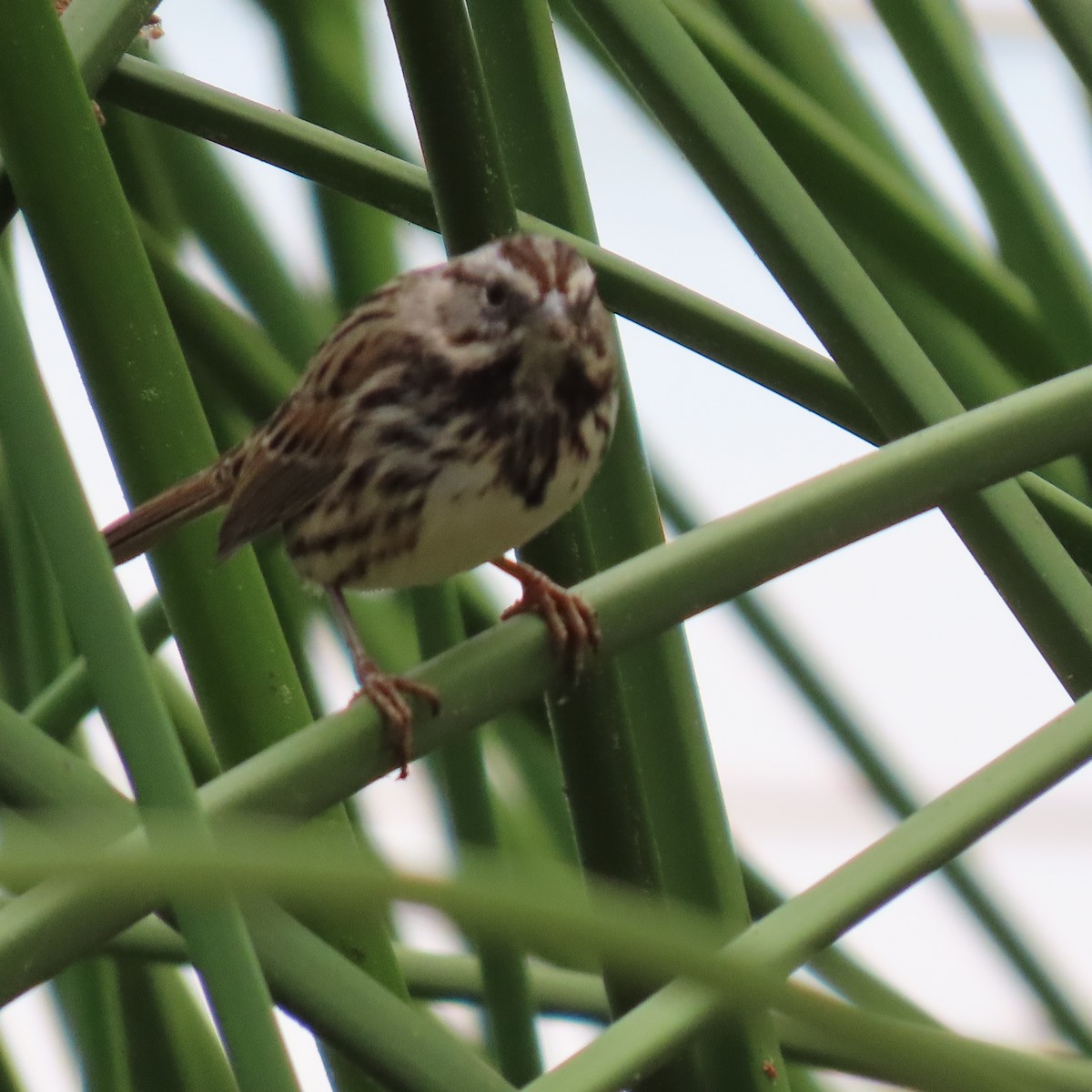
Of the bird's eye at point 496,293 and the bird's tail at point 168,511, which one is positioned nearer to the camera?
the bird's tail at point 168,511

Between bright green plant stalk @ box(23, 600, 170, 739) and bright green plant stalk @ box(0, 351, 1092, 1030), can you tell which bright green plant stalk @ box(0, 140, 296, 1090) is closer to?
bright green plant stalk @ box(0, 351, 1092, 1030)

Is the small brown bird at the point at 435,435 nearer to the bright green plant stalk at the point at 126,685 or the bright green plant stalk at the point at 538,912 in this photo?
the bright green plant stalk at the point at 126,685

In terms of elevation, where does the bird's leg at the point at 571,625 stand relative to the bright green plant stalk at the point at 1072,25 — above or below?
below

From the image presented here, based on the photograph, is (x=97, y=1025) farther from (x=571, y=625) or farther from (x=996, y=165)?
(x=996, y=165)

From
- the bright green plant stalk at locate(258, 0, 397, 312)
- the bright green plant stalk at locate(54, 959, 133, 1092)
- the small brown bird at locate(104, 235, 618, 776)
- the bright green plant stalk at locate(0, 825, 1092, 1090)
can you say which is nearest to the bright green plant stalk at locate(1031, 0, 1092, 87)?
the small brown bird at locate(104, 235, 618, 776)

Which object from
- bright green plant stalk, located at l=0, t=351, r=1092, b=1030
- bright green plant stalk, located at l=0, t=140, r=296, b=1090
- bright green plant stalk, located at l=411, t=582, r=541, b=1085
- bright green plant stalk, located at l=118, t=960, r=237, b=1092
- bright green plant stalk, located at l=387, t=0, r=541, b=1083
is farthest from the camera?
bright green plant stalk, located at l=118, t=960, r=237, b=1092

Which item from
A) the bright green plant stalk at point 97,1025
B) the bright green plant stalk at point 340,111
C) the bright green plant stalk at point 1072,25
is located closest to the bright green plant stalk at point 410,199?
the bright green plant stalk at point 1072,25

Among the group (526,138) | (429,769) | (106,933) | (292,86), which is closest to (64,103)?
(526,138)

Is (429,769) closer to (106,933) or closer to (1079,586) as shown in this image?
(1079,586)
